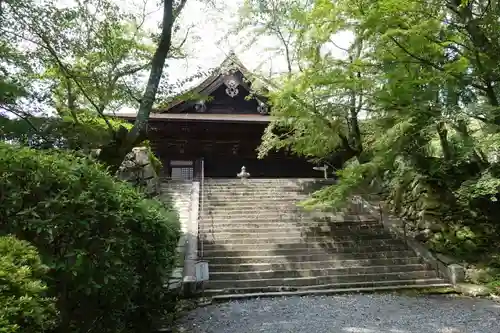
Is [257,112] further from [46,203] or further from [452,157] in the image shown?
[46,203]

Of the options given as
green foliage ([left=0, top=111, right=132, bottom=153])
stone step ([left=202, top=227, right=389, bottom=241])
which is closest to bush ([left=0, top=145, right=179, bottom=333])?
green foliage ([left=0, top=111, right=132, bottom=153])

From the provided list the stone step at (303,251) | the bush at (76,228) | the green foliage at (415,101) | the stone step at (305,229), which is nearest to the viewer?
the bush at (76,228)

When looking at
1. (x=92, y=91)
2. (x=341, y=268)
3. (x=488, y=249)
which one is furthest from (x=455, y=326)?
(x=92, y=91)

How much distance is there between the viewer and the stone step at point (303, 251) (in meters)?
9.07

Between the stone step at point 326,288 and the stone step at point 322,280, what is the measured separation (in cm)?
14

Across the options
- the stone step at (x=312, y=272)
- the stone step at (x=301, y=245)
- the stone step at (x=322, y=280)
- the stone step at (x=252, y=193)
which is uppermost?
the stone step at (x=252, y=193)

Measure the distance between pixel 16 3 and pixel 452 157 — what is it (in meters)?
10.2

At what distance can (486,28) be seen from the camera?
8.00 m

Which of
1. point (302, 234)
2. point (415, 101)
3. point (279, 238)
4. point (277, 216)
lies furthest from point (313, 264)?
point (415, 101)

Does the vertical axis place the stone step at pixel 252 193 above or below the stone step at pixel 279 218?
above

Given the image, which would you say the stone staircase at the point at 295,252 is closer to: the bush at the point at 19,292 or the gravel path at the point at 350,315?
the gravel path at the point at 350,315

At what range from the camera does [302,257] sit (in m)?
9.08

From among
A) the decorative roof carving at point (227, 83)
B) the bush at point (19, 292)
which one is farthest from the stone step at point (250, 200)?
the bush at point (19, 292)

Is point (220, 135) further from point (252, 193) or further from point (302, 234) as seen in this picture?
point (302, 234)
